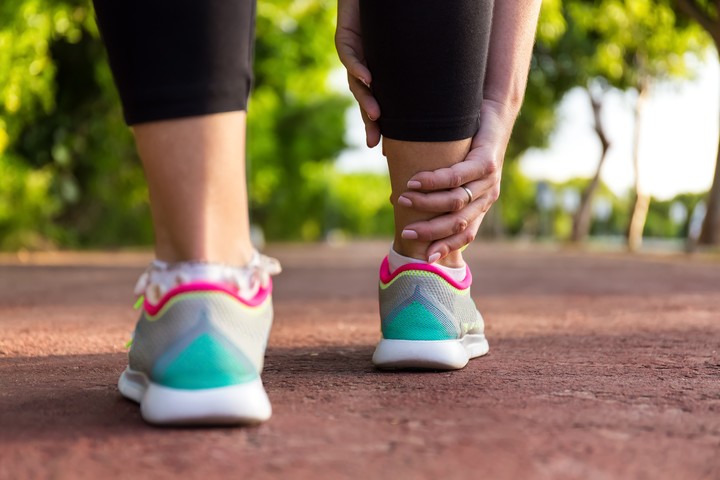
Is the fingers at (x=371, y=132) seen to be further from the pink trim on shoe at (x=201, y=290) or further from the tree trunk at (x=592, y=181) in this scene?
the tree trunk at (x=592, y=181)

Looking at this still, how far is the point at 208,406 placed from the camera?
1.12 metres

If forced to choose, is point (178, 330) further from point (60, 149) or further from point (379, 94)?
point (60, 149)

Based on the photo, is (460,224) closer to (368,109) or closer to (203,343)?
(368,109)

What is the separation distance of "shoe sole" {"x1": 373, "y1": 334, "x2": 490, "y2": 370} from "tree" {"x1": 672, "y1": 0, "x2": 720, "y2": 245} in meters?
7.31

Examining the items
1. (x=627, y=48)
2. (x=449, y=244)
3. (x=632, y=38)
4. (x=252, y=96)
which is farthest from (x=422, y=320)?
(x=627, y=48)

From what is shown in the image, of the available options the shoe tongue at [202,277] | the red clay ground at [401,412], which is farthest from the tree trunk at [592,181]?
the shoe tongue at [202,277]

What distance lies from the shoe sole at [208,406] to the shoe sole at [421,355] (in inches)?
18.0

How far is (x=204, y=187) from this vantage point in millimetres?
1180

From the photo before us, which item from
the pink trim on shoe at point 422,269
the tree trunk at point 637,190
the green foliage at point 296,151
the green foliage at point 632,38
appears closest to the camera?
the pink trim on shoe at point 422,269

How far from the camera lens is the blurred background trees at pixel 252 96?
8961mm

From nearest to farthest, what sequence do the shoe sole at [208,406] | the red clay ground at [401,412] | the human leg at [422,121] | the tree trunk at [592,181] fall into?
the red clay ground at [401,412] → the shoe sole at [208,406] → the human leg at [422,121] → the tree trunk at [592,181]

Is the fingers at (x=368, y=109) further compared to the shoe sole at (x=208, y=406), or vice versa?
the fingers at (x=368, y=109)

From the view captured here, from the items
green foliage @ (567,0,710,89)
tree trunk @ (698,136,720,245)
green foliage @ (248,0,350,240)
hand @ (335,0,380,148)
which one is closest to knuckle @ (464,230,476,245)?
hand @ (335,0,380,148)

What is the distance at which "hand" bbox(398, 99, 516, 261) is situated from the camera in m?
1.53
